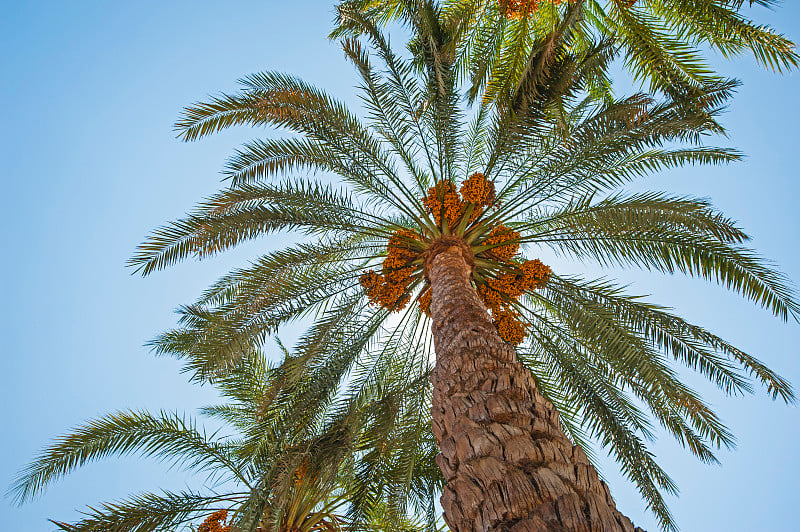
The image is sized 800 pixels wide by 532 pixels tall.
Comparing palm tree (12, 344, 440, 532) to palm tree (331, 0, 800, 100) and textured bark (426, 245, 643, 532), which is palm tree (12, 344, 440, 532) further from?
palm tree (331, 0, 800, 100)

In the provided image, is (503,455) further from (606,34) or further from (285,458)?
(606,34)

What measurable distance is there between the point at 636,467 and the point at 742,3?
503 cm

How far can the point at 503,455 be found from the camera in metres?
2.41

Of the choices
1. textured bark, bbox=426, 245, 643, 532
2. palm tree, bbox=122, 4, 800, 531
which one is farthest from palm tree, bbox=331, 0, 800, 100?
textured bark, bbox=426, 245, 643, 532

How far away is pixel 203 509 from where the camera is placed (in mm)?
5633

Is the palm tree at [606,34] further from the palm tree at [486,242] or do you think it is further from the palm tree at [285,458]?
the palm tree at [285,458]

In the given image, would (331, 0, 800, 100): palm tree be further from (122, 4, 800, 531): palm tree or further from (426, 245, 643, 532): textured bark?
(426, 245, 643, 532): textured bark

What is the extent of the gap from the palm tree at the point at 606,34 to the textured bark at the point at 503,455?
3.58m

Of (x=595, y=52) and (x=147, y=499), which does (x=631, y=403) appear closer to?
(x=595, y=52)

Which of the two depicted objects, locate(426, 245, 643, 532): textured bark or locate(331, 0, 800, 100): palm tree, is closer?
locate(426, 245, 643, 532): textured bark

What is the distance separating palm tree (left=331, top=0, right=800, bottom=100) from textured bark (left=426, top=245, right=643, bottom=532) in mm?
3579

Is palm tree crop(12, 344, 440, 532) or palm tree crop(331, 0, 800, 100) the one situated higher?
palm tree crop(331, 0, 800, 100)

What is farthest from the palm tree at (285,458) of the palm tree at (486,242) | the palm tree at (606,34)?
the palm tree at (606,34)

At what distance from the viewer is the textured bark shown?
1.93 m
